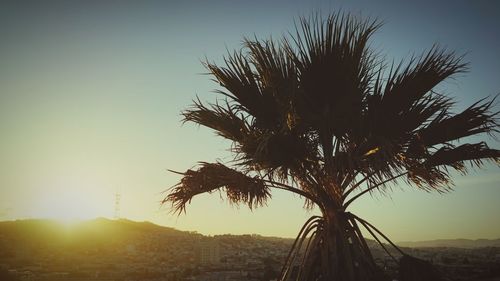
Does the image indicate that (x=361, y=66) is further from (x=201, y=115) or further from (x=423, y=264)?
(x=423, y=264)

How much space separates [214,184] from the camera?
528 centimetres

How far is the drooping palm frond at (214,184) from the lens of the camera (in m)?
5.04

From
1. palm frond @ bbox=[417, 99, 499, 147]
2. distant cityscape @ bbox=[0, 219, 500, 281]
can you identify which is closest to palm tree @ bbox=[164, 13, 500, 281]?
palm frond @ bbox=[417, 99, 499, 147]

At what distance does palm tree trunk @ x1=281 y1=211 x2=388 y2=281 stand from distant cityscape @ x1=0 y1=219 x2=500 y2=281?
36.2ft

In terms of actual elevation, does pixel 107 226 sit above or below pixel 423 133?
above

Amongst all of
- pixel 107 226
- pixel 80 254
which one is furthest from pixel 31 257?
pixel 107 226

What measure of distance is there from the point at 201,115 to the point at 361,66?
241cm

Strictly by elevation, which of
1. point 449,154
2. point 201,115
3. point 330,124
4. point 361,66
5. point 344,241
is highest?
point 361,66

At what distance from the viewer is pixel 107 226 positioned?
65.2 metres

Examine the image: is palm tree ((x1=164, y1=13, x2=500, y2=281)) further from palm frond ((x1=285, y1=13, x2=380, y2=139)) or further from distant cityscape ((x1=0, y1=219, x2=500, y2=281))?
distant cityscape ((x1=0, y1=219, x2=500, y2=281))

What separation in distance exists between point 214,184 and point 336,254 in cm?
188

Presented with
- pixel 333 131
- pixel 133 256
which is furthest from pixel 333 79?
pixel 133 256

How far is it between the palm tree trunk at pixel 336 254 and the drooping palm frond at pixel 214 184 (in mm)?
989

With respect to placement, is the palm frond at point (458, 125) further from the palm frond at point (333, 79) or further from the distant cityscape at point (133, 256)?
the distant cityscape at point (133, 256)
